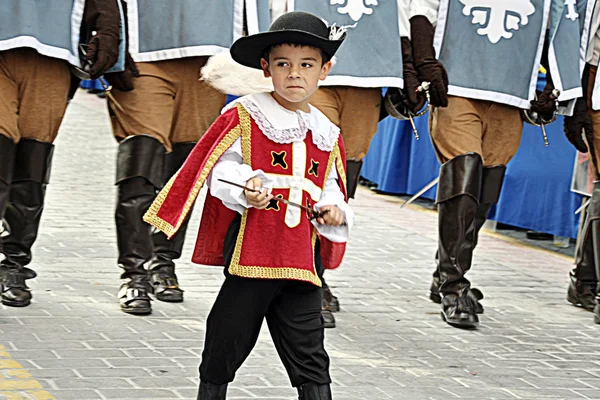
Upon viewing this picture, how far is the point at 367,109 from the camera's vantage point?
→ 575 cm

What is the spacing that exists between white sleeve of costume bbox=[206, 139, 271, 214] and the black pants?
6.5 inches

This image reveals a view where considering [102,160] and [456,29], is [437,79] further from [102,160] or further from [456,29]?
[102,160]

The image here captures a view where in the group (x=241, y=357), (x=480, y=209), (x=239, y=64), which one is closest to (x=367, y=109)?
(x=480, y=209)

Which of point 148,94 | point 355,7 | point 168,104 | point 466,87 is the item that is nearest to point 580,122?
point 466,87

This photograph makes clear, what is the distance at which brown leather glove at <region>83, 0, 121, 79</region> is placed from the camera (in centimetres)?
508

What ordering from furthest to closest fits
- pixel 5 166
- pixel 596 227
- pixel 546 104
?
1. pixel 596 227
2. pixel 546 104
3. pixel 5 166

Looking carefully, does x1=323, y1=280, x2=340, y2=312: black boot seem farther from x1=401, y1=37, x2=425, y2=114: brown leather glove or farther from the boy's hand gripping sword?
the boy's hand gripping sword

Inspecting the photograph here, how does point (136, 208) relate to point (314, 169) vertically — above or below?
below

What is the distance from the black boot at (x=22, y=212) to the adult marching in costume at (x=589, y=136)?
9.42 feet

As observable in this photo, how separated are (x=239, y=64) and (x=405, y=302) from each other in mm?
2672

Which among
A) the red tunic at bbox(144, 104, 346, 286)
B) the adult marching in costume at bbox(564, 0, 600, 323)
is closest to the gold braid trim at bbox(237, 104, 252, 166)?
the red tunic at bbox(144, 104, 346, 286)

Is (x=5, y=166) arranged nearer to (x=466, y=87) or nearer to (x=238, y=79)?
(x=238, y=79)

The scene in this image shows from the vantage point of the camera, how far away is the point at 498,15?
5844 millimetres

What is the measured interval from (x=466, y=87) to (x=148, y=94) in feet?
5.24
